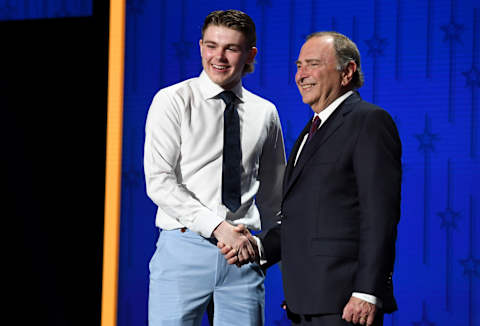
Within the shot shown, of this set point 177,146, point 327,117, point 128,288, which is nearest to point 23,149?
point 128,288

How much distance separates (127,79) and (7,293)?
3.78ft

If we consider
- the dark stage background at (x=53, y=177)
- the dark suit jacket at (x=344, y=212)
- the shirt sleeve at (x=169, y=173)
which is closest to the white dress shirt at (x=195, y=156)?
the shirt sleeve at (x=169, y=173)

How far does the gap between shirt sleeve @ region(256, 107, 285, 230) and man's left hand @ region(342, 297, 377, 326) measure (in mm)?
538

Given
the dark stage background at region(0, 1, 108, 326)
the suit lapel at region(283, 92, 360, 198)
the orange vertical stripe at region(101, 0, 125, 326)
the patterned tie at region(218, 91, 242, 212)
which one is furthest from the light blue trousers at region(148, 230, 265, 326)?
the dark stage background at region(0, 1, 108, 326)

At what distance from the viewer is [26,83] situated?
292 centimetres

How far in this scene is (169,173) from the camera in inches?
71.6

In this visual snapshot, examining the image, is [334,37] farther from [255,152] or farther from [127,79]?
[127,79]

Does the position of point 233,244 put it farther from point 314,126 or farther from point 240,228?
point 314,126

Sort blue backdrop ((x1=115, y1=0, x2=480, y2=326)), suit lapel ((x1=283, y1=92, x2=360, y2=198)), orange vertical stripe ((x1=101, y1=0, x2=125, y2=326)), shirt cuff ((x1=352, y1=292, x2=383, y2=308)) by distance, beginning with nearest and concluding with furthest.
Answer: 1. shirt cuff ((x1=352, y1=292, x2=383, y2=308))
2. suit lapel ((x1=283, y1=92, x2=360, y2=198))
3. blue backdrop ((x1=115, y1=0, x2=480, y2=326))
4. orange vertical stripe ((x1=101, y1=0, x2=125, y2=326))

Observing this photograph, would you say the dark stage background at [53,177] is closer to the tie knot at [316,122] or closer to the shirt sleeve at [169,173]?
the shirt sleeve at [169,173]

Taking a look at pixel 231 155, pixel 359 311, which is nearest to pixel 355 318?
pixel 359 311

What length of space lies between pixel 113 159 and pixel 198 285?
3.70ft

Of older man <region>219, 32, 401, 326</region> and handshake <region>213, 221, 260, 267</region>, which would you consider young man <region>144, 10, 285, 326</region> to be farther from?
older man <region>219, 32, 401, 326</region>

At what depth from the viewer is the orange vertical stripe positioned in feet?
9.13
